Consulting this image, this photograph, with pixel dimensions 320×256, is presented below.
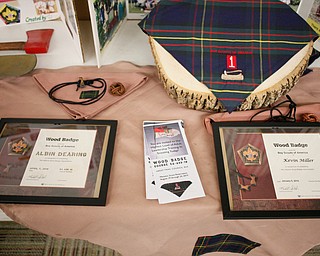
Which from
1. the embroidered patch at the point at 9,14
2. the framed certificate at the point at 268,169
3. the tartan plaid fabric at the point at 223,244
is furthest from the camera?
the embroidered patch at the point at 9,14

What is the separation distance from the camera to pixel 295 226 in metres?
0.69

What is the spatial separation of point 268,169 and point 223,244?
0.28 m

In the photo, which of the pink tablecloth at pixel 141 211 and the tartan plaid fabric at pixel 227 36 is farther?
A: the tartan plaid fabric at pixel 227 36

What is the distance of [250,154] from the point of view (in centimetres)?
75

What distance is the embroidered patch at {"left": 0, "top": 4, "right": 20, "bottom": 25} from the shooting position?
3.47ft

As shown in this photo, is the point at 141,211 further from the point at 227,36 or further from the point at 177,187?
the point at 227,36

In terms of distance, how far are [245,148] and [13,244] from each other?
3.39 feet

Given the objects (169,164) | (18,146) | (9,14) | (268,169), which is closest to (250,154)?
(268,169)

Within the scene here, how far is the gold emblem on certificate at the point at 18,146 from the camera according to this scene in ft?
2.45

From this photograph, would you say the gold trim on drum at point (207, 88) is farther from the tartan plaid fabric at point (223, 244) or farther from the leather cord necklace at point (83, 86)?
the tartan plaid fabric at point (223, 244)

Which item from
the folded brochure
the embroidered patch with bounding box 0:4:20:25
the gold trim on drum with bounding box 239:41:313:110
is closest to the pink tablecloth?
the folded brochure

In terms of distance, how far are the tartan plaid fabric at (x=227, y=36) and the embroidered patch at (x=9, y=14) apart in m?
0.57

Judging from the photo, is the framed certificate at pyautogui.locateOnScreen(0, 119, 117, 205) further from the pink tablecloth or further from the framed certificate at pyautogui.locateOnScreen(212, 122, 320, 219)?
the framed certificate at pyautogui.locateOnScreen(212, 122, 320, 219)

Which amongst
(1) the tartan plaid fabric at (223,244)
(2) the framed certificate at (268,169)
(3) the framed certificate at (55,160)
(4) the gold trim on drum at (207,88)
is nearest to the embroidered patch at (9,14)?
(3) the framed certificate at (55,160)
